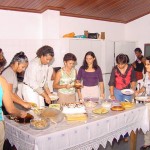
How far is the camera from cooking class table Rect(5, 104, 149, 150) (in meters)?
2.06

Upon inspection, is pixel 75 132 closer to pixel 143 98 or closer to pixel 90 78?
pixel 143 98

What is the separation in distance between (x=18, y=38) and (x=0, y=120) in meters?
3.33

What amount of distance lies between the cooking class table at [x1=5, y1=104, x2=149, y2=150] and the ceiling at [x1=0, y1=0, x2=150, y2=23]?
3.06 metres

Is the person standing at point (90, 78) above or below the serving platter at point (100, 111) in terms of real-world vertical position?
above

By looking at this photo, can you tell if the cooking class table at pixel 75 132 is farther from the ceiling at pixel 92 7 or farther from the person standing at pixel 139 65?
the person standing at pixel 139 65

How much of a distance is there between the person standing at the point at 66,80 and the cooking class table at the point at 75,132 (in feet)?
2.82

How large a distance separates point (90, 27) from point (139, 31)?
5.64 ft

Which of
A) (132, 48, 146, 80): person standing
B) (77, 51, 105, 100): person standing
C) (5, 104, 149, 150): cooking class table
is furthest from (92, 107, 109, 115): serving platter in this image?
(132, 48, 146, 80): person standing

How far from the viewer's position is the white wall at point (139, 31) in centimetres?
714

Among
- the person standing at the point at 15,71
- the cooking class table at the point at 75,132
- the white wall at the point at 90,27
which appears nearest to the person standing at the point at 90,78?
the cooking class table at the point at 75,132

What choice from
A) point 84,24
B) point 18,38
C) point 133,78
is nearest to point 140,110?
point 133,78

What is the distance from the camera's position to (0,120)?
1.96m

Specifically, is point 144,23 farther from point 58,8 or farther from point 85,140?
point 85,140

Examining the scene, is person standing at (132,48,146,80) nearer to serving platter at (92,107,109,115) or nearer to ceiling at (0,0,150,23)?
ceiling at (0,0,150,23)
